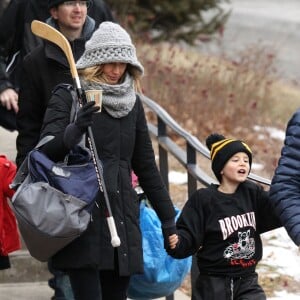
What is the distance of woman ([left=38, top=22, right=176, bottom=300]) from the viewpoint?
4492 mm

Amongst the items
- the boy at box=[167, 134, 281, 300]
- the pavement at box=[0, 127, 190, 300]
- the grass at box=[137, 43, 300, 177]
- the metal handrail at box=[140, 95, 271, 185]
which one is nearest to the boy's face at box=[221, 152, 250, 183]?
the boy at box=[167, 134, 281, 300]

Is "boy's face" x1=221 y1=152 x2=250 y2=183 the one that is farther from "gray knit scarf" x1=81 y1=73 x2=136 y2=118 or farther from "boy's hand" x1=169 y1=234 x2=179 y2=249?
"gray knit scarf" x1=81 y1=73 x2=136 y2=118

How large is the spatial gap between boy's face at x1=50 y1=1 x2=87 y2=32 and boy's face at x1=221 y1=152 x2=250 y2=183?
1096mm

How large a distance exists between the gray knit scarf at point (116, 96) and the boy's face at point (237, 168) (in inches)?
19.9

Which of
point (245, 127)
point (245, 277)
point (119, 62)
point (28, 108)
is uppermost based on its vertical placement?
point (119, 62)

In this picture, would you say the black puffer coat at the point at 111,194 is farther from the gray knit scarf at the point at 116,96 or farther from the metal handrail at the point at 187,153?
the metal handrail at the point at 187,153

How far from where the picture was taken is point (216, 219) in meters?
4.57

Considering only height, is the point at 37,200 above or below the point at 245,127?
above

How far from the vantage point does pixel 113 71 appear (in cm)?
456

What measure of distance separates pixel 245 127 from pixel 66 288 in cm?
573

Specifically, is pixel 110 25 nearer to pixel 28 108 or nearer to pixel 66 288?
pixel 28 108

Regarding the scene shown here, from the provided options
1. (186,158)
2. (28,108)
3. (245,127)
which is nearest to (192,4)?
(245,127)

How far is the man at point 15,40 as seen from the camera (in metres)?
5.73

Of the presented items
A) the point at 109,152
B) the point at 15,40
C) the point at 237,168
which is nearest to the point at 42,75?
the point at 109,152
